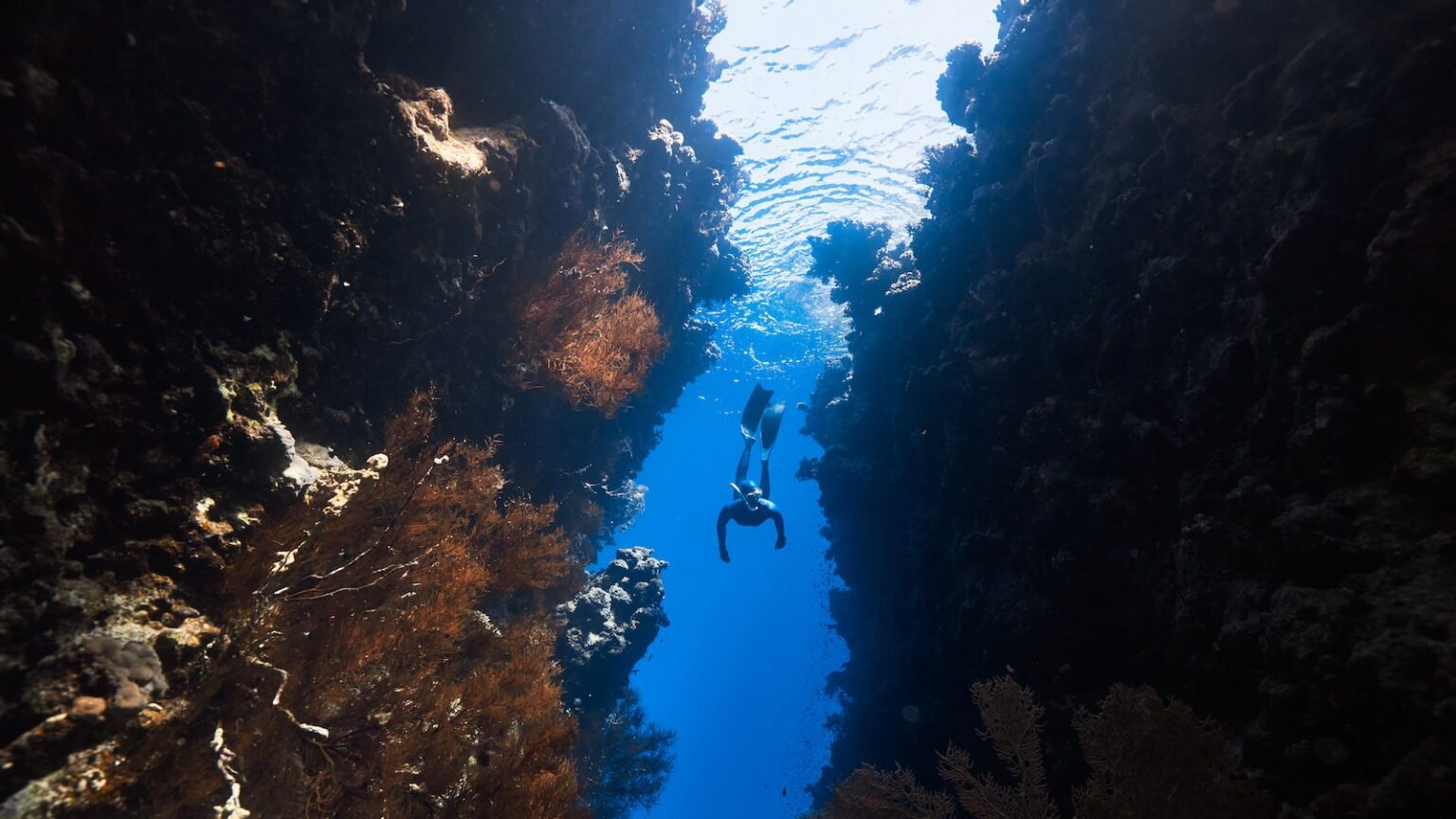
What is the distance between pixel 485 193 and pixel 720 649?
10583 centimetres

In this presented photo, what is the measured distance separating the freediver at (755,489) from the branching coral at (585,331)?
5598mm

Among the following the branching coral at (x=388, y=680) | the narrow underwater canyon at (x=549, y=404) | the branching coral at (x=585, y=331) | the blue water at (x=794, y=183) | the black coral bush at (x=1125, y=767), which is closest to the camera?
the narrow underwater canyon at (x=549, y=404)

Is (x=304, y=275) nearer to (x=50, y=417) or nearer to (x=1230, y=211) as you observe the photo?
(x=50, y=417)

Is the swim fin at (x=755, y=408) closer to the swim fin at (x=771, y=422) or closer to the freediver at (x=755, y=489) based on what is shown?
the freediver at (x=755, y=489)

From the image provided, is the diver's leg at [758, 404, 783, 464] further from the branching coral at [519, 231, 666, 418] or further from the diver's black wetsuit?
the branching coral at [519, 231, 666, 418]

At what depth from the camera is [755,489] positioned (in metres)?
14.4

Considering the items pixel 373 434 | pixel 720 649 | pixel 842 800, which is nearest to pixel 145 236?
pixel 373 434

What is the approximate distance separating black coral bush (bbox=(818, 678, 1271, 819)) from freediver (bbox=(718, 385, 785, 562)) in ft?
27.7

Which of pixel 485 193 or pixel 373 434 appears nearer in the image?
pixel 373 434

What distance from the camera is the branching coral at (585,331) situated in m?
8.28

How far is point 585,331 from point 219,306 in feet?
15.6

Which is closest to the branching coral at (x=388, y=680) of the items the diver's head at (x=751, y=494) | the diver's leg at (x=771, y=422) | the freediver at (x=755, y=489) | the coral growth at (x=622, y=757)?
the coral growth at (x=622, y=757)

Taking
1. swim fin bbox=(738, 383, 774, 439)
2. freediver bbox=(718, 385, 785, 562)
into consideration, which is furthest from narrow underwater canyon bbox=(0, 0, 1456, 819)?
swim fin bbox=(738, 383, 774, 439)

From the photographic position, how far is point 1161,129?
620 centimetres
